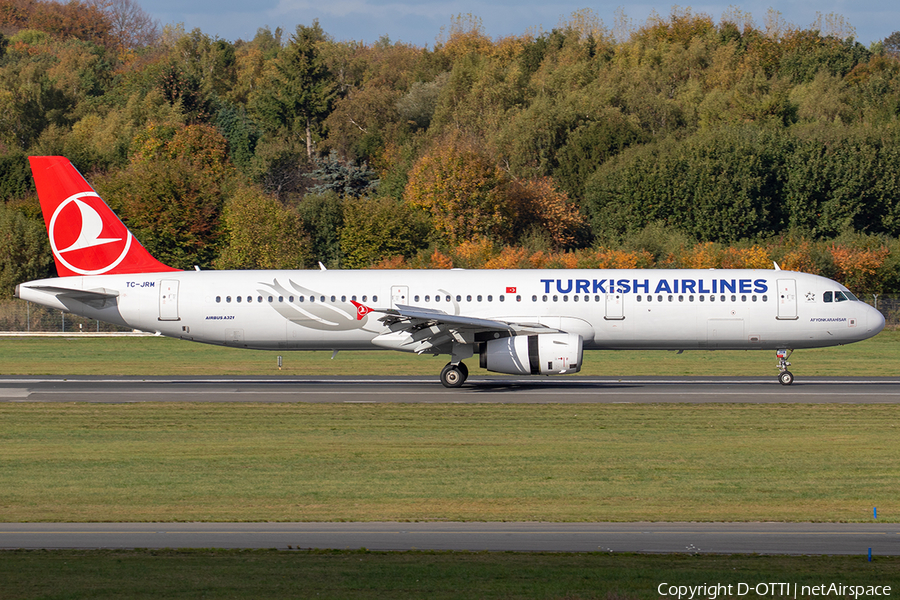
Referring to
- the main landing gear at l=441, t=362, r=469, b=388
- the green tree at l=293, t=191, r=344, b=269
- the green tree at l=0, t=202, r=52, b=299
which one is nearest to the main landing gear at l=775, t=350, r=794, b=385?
the main landing gear at l=441, t=362, r=469, b=388

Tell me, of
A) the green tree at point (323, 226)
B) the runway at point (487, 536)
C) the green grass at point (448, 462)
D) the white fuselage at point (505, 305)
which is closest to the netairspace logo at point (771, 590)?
the runway at point (487, 536)

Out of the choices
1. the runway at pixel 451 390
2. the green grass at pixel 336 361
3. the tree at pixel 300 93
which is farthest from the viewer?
the tree at pixel 300 93

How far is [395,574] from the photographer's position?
12305 millimetres

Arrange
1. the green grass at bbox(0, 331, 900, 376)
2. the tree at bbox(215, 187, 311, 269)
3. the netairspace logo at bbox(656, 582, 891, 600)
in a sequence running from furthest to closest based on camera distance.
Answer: the tree at bbox(215, 187, 311, 269) < the green grass at bbox(0, 331, 900, 376) < the netairspace logo at bbox(656, 582, 891, 600)

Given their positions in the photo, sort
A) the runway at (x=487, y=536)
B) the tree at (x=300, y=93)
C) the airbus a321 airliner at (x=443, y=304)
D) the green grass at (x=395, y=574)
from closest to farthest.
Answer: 1. the green grass at (x=395, y=574)
2. the runway at (x=487, y=536)
3. the airbus a321 airliner at (x=443, y=304)
4. the tree at (x=300, y=93)

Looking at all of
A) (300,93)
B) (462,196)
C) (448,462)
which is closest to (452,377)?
(448,462)

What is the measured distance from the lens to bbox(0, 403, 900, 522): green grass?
667 inches

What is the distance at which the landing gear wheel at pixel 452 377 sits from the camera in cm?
3538

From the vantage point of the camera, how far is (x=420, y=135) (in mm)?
123250

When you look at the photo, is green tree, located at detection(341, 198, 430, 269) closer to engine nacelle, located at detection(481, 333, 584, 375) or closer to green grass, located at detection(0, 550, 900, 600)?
engine nacelle, located at detection(481, 333, 584, 375)

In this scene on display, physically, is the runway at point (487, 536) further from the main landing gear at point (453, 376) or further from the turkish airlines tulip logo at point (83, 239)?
the turkish airlines tulip logo at point (83, 239)

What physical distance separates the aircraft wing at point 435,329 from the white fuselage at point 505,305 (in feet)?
2.06

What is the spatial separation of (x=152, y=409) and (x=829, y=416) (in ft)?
63.3

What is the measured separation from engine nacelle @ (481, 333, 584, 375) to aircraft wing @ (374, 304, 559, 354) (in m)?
0.68
